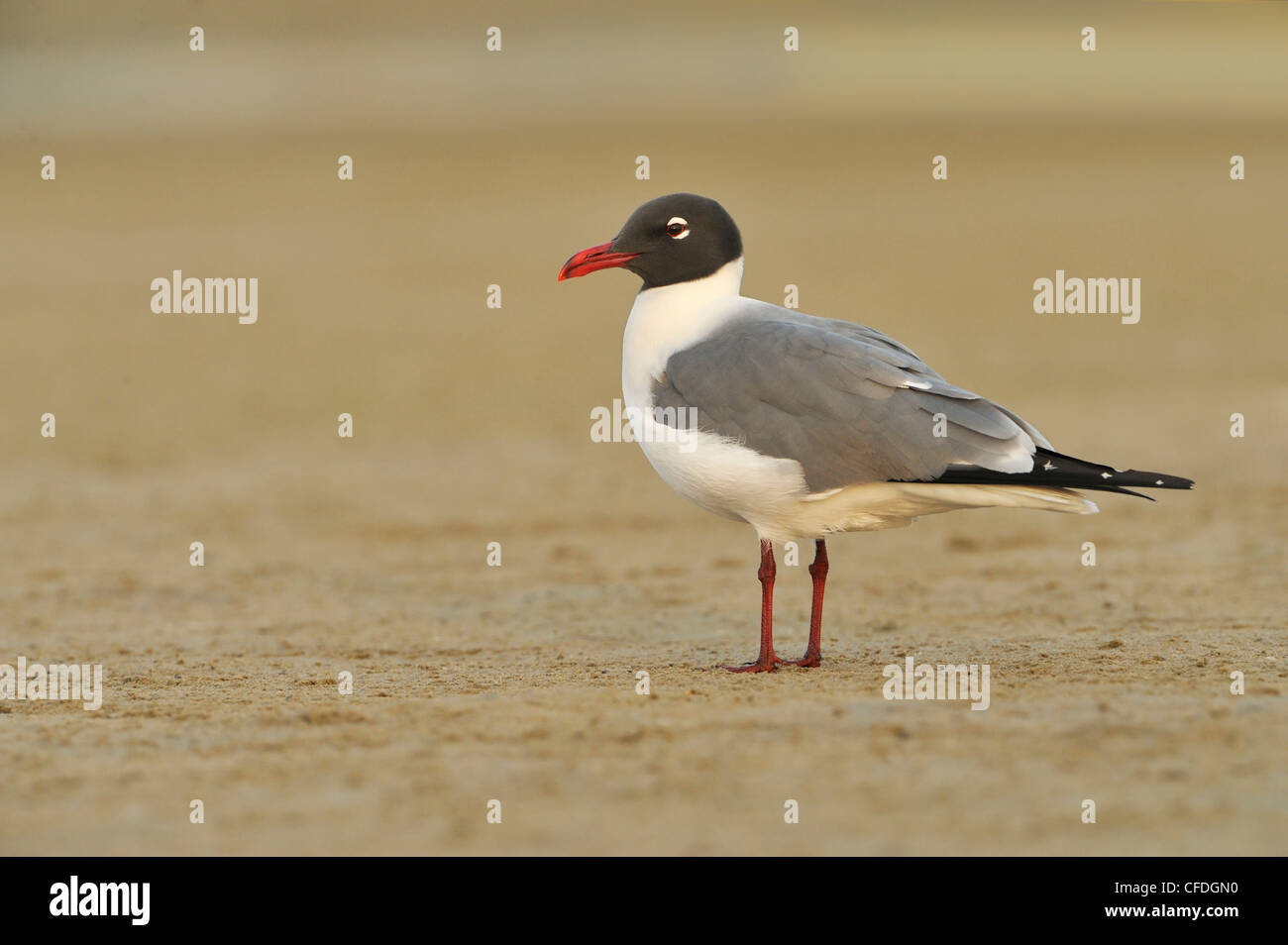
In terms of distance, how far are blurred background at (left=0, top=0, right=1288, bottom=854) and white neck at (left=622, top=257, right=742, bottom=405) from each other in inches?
54.2

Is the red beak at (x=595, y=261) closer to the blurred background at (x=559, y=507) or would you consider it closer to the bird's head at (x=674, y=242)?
the bird's head at (x=674, y=242)

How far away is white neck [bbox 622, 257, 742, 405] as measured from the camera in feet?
23.5

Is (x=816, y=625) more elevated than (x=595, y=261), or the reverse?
(x=595, y=261)

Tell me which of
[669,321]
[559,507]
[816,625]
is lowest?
[816,625]

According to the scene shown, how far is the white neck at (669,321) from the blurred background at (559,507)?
1.38 m

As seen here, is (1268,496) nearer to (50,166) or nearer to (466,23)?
(50,166)

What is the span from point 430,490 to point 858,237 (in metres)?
14.4

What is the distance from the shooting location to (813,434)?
661 centimetres

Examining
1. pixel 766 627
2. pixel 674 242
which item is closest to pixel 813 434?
pixel 766 627

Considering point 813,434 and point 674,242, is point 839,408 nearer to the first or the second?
point 813,434

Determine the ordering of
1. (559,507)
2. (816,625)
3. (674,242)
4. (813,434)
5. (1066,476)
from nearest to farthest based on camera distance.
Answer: (1066,476), (813,434), (816,625), (674,242), (559,507)

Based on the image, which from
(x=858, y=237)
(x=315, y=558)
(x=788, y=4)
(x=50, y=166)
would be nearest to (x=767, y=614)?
(x=315, y=558)

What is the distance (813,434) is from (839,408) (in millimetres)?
156

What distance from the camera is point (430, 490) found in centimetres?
1327
